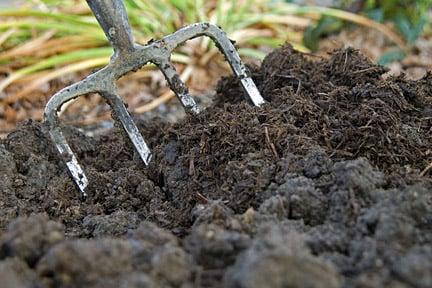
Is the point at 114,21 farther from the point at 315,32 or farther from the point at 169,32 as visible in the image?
the point at 315,32

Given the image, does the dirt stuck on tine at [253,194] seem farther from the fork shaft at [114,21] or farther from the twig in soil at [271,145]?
the fork shaft at [114,21]

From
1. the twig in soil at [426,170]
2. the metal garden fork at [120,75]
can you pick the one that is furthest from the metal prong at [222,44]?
the twig in soil at [426,170]

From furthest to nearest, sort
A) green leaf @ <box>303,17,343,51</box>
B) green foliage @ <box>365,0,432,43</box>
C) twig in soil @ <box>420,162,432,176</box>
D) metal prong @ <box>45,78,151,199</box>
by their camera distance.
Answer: green leaf @ <box>303,17,343,51</box> < green foliage @ <box>365,0,432,43</box> < metal prong @ <box>45,78,151,199</box> < twig in soil @ <box>420,162,432,176</box>

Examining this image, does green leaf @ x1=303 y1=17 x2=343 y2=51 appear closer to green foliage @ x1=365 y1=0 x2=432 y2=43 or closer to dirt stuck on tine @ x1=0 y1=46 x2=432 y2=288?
green foliage @ x1=365 y1=0 x2=432 y2=43

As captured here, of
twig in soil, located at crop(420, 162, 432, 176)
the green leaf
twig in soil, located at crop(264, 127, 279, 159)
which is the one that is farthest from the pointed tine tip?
the green leaf

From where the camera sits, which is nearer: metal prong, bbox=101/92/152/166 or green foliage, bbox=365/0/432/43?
metal prong, bbox=101/92/152/166

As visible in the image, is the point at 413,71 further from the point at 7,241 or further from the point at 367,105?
the point at 7,241

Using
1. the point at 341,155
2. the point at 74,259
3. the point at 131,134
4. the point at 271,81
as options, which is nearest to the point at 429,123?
the point at 341,155
